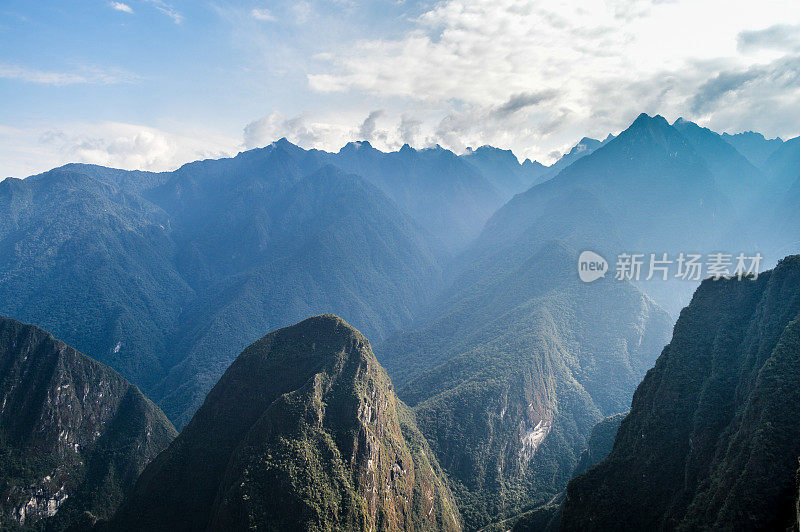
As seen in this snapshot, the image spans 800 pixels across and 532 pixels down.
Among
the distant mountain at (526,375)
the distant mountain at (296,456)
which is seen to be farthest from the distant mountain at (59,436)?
the distant mountain at (526,375)

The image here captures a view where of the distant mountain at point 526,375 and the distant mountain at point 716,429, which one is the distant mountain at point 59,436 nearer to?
the distant mountain at point 526,375

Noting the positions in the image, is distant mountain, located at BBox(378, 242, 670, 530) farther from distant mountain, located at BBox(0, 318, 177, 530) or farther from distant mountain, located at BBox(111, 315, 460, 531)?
distant mountain, located at BBox(0, 318, 177, 530)

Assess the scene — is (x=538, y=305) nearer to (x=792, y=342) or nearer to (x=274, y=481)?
(x=792, y=342)

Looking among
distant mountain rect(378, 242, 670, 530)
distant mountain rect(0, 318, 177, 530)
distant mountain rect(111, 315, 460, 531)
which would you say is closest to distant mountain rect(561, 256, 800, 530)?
distant mountain rect(111, 315, 460, 531)

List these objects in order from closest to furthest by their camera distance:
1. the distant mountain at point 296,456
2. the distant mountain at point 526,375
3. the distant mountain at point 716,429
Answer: the distant mountain at point 716,429 → the distant mountain at point 296,456 → the distant mountain at point 526,375

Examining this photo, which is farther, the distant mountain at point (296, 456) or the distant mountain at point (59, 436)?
the distant mountain at point (59, 436)

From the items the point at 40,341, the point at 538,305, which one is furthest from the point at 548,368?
the point at 40,341
